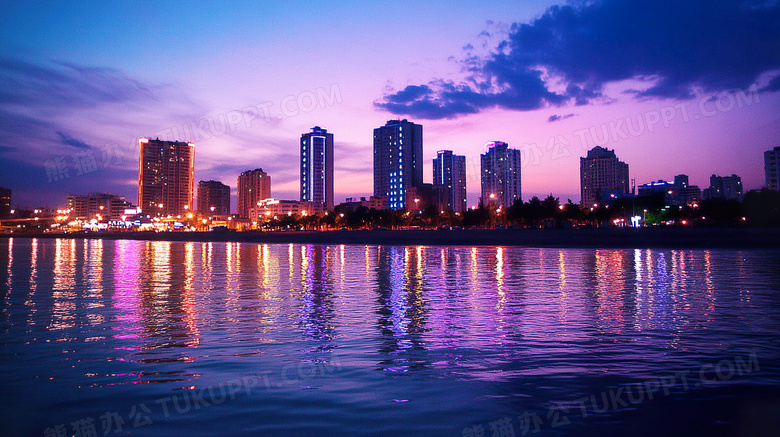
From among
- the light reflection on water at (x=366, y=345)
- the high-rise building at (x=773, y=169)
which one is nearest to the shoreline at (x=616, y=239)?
the light reflection on water at (x=366, y=345)

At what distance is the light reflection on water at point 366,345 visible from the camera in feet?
21.4

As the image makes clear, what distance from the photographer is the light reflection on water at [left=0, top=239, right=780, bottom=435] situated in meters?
6.52

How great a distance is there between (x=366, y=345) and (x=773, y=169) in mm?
231562

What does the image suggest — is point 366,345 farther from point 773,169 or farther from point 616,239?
point 773,169

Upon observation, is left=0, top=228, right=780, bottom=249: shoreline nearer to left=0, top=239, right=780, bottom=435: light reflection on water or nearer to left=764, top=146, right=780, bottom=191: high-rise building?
left=0, top=239, right=780, bottom=435: light reflection on water

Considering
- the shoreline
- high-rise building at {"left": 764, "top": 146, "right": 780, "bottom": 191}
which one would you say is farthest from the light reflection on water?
high-rise building at {"left": 764, "top": 146, "right": 780, "bottom": 191}

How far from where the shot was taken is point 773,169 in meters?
186

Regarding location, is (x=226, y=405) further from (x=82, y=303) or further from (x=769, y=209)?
(x=769, y=209)

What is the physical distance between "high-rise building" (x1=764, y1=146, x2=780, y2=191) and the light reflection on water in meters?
212

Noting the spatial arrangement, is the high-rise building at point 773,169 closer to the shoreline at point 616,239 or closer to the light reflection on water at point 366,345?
the shoreline at point 616,239

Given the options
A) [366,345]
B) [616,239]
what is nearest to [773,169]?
[616,239]

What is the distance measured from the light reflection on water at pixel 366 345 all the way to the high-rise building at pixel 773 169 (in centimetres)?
21207

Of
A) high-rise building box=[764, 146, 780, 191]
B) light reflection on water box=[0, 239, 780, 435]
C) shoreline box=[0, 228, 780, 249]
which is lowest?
light reflection on water box=[0, 239, 780, 435]

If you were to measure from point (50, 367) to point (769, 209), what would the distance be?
406 ft
